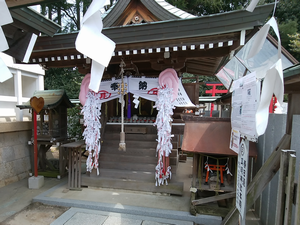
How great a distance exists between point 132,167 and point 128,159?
0.26 metres

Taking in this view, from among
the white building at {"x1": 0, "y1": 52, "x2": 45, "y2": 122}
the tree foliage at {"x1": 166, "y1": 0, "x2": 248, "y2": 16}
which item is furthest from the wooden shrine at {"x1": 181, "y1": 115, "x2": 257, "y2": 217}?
the tree foliage at {"x1": 166, "y1": 0, "x2": 248, "y2": 16}

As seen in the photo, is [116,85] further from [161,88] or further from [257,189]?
[257,189]

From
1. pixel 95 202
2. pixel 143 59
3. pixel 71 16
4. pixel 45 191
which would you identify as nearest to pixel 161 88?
pixel 143 59

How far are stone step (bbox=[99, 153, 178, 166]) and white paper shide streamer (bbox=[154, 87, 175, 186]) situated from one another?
34 cm

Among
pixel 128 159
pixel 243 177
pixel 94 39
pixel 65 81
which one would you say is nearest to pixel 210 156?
pixel 243 177

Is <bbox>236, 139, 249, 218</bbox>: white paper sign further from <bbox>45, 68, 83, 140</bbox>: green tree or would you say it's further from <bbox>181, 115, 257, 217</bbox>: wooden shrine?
<bbox>45, 68, 83, 140</bbox>: green tree

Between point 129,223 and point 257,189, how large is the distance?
2.55 metres

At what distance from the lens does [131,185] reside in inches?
190

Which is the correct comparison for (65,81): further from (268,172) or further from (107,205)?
(268,172)

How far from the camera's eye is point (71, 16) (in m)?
17.0

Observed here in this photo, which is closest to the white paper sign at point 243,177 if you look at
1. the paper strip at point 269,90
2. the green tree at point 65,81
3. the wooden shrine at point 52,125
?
the paper strip at point 269,90

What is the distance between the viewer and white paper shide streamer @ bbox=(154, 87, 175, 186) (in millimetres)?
4527

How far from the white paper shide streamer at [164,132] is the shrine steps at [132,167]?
0.26 m

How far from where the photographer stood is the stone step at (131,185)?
4625 millimetres
